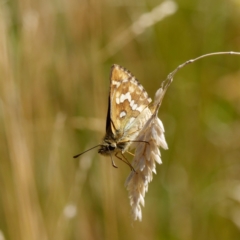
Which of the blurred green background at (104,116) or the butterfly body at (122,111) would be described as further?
the blurred green background at (104,116)

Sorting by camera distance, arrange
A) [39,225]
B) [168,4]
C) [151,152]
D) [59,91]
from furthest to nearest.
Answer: [59,91]
[168,4]
[39,225]
[151,152]

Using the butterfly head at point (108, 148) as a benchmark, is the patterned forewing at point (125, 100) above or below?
above

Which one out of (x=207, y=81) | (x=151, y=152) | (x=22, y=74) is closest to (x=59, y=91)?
(x=22, y=74)

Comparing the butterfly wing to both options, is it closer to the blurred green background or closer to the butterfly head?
the butterfly head

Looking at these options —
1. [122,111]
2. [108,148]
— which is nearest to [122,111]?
[122,111]

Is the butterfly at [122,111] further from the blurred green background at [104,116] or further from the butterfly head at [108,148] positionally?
the blurred green background at [104,116]

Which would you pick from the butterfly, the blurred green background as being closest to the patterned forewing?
the butterfly

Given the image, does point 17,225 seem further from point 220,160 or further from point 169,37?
point 169,37

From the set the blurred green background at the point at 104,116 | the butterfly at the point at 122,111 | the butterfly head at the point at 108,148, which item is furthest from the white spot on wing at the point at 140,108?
the blurred green background at the point at 104,116
